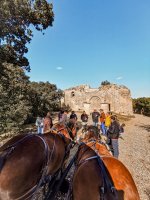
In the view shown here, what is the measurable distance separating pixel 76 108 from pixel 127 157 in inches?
1087

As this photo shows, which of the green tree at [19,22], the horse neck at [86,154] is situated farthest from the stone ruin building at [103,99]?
the horse neck at [86,154]

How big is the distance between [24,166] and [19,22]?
8.81 metres

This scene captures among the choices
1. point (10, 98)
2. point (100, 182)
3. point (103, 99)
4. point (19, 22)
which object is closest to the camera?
point (100, 182)

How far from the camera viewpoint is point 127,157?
26.0 ft

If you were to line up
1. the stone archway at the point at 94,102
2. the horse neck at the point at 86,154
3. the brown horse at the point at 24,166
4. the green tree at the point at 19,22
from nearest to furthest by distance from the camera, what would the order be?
the brown horse at the point at 24,166 < the horse neck at the point at 86,154 < the green tree at the point at 19,22 < the stone archway at the point at 94,102

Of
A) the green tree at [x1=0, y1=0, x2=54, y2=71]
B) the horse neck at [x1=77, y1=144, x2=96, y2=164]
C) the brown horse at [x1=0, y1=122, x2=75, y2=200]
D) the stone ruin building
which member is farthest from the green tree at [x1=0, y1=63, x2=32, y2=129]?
the stone ruin building

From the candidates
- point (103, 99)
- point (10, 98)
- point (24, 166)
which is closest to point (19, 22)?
point (10, 98)

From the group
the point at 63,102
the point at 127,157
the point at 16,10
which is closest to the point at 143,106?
the point at 63,102

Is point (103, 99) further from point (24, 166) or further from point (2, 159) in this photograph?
point (2, 159)

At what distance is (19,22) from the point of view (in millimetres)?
9461

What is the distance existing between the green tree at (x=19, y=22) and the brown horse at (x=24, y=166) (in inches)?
287

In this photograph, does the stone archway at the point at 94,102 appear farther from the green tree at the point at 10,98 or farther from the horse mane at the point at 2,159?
the horse mane at the point at 2,159

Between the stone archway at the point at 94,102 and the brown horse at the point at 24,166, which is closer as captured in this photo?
the brown horse at the point at 24,166

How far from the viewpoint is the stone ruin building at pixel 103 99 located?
31125mm
